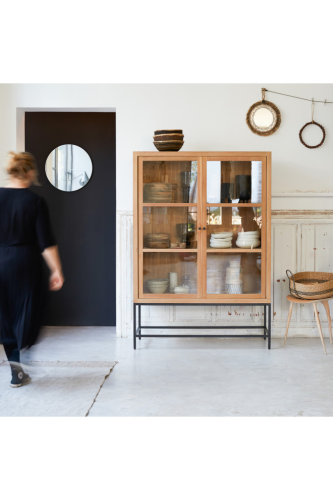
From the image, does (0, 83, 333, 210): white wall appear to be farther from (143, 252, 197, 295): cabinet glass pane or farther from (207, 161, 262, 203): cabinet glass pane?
(143, 252, 197, 295): cabinet glass pane

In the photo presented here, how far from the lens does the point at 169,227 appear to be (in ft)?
12.1

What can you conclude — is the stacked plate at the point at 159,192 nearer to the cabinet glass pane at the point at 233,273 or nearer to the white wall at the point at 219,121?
the white wall at the point at 219,121

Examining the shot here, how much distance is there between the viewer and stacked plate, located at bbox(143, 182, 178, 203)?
11.9ft

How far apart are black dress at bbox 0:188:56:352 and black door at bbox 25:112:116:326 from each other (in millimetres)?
1845

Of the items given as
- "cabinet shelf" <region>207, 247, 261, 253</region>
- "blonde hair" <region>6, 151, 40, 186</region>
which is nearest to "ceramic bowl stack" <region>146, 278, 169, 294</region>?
"cabinet shelf" <region>207, 247, 261, 253</region>

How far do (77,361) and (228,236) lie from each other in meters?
1.64

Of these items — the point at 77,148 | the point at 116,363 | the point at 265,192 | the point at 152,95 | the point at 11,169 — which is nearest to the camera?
the point at 11,169

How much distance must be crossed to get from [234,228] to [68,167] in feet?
6.12

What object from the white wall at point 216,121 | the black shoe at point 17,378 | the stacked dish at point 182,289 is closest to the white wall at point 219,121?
the white wall at point 216,121

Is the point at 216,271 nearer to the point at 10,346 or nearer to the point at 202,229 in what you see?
the point at 202,229

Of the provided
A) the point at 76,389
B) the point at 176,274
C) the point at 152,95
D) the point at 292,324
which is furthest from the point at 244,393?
the point at 152,95

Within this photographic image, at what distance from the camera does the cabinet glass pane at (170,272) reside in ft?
12.0

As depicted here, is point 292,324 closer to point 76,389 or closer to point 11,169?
point 76,389

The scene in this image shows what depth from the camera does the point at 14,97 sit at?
4.02 meters
